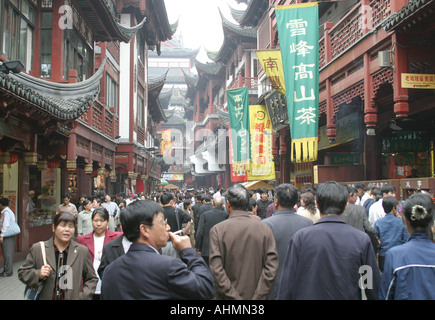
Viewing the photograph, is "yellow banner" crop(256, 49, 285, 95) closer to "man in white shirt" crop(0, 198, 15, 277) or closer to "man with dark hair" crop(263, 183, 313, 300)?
"man in white shirt" crop(0, 198, 15, 277)

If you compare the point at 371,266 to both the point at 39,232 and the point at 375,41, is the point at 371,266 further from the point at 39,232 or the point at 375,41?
the point at 39,232

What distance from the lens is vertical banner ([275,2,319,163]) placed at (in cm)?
1057

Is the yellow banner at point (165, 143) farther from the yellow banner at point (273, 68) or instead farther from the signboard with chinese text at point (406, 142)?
the signboard with chinese text at point (406, 142)

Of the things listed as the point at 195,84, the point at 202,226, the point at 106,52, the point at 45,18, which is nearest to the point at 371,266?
the point at 202,226

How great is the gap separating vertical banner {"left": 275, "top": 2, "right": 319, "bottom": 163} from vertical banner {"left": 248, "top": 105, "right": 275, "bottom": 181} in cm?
676

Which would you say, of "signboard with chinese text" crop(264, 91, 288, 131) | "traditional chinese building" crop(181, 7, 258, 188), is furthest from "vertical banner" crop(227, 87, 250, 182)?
"traditional chinese building" crop(181, 7, 258, 188)

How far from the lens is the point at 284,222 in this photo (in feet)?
14.5

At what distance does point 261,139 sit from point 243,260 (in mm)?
13954

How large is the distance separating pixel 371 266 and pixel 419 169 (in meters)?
10.2

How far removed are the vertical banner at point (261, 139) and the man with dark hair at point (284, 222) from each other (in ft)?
42.2

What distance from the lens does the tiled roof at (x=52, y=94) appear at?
7.43m

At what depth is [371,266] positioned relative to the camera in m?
2.99

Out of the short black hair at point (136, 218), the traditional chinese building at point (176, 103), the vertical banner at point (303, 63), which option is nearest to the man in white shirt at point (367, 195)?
the vertical banner at point (303, 63)

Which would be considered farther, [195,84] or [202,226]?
[195,84]
